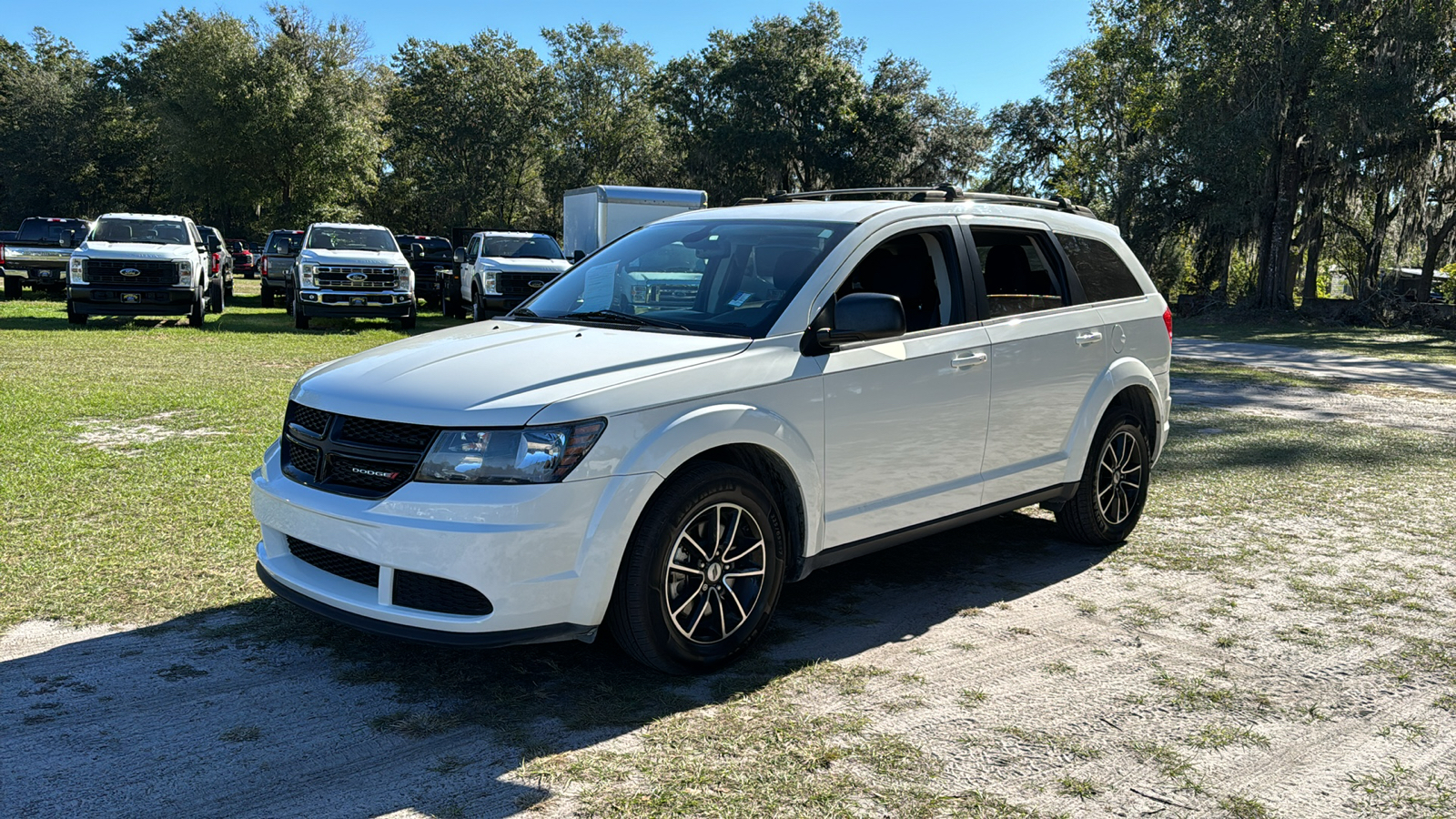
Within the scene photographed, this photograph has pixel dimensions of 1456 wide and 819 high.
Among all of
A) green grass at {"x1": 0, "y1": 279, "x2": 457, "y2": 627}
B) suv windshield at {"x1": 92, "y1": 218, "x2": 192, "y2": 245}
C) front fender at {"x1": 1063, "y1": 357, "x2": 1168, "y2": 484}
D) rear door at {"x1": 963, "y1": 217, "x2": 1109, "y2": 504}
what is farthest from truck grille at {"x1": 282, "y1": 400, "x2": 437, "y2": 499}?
suv windshield at {"x1": 92, "y1": 218, "x2": 192, "y2": 245}

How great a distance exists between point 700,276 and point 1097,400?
7.68 ft

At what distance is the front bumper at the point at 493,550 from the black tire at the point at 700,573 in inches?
4.3

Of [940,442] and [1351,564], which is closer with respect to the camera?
[940,442]

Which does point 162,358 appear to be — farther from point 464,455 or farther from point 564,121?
point 564,121

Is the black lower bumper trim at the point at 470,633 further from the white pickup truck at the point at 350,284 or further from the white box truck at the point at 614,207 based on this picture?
the white box truck at the point at 614,207

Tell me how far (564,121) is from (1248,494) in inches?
2010

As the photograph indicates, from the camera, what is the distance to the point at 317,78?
43938 millimetres

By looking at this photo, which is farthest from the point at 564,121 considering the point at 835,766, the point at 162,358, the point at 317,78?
the point at 835,766

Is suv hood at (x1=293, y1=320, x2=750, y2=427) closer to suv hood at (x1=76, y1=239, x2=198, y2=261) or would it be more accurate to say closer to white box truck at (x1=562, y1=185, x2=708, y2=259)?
suv hood at (x1=76, y1=239, x2=198, y2=261)

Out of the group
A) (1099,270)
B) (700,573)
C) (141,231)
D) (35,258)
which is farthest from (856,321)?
(35,258)

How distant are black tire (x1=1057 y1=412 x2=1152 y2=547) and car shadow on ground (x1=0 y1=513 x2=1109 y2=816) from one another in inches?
50.2

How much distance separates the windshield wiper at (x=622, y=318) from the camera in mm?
4590

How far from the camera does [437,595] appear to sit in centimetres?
370

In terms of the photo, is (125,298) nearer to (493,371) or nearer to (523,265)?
(523,265)
